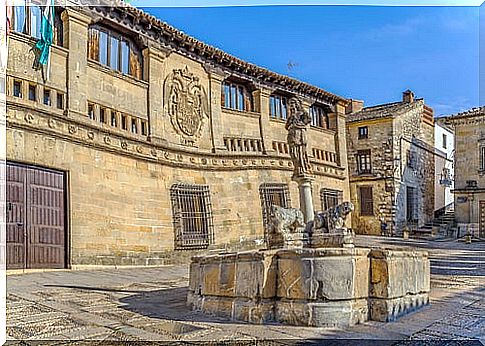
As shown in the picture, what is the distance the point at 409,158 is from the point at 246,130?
395 cm

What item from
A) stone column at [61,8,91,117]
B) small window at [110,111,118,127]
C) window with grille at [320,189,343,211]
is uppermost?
stone column at [61,8,91,117]

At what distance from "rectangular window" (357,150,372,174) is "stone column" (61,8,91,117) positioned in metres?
5.08

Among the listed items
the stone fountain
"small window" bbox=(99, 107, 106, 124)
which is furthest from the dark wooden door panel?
the stone fountain

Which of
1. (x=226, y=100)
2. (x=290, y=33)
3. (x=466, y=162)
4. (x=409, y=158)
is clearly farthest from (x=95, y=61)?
(x=466, y=162)

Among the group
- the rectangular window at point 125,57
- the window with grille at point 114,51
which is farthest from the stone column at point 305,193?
the rectangular window at point 125,57

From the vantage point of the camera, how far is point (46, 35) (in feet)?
24.9

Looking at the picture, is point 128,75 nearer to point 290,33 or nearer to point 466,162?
point 290,33

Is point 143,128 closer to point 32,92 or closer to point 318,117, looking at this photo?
point 32,92

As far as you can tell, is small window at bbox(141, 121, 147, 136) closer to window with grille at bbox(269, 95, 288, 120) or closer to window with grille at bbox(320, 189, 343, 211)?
window with grille at bbox(269, 95, 288, 120)

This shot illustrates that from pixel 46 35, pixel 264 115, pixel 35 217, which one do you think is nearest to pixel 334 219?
pixel 264 115

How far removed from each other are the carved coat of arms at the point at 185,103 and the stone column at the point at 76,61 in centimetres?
185

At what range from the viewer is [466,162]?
16125 millimetres

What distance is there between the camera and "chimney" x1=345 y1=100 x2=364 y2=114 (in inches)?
376

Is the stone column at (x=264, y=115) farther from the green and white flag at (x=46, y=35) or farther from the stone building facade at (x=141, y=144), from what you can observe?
the green and white flag at (x=46, y=35)
